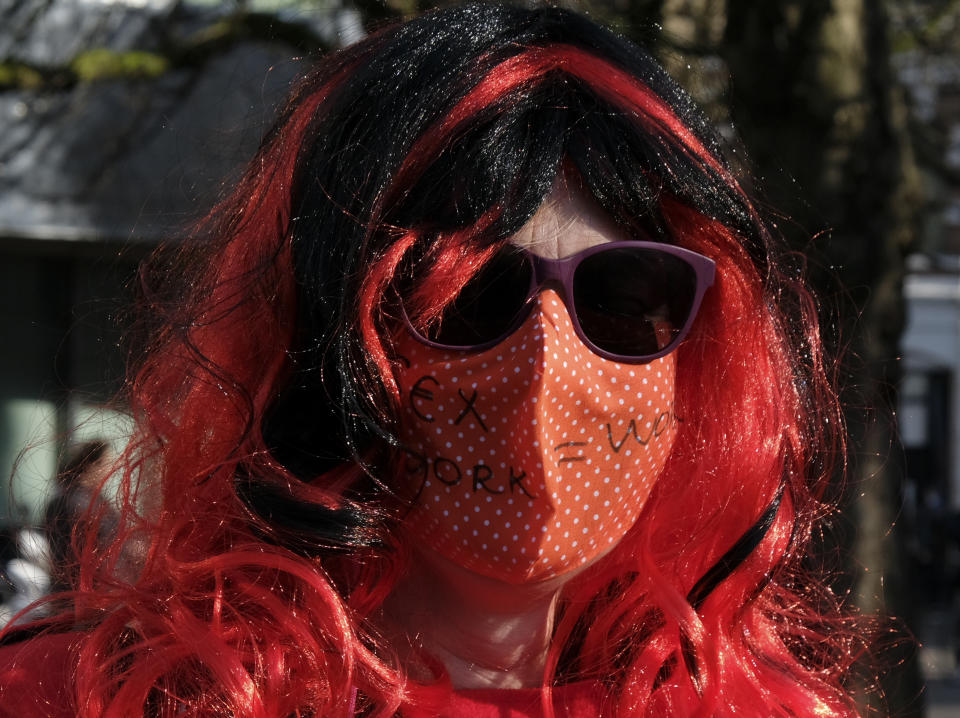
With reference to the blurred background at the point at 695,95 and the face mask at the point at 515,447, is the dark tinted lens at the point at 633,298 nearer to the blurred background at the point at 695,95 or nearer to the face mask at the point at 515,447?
the face mask at the point at 515,447

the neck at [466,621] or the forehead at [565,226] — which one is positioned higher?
the forehead at [565,226]

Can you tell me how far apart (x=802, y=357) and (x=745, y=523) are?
0.88ft

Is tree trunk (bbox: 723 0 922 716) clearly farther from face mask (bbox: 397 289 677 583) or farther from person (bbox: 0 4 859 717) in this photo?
face mask (bbox: 397 289 677 583)

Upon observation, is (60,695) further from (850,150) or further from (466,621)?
(850,150)

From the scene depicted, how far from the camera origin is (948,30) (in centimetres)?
721

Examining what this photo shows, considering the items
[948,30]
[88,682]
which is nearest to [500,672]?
[88,682]

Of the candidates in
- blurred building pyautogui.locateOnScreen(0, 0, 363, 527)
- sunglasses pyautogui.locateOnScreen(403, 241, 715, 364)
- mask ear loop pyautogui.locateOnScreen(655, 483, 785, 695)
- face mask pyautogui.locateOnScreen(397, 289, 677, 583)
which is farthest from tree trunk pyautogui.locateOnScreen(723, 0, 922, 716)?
blurred building pyautogui.locateOnScreen(0, 0, 363, 527)

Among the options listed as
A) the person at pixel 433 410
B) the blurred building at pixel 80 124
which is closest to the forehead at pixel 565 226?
the person at pixel 433 410

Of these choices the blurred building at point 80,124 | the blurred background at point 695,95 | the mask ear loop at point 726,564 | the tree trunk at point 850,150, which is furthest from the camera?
the blurred building at point 80,124

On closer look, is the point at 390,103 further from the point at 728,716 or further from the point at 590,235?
the point at 728,716

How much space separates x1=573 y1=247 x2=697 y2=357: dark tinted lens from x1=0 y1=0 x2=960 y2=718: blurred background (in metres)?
0.33

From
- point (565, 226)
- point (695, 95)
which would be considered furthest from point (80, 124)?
point (565, 226)

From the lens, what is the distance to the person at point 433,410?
4.25 feet

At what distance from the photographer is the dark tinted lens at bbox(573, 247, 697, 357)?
1.36 meters
